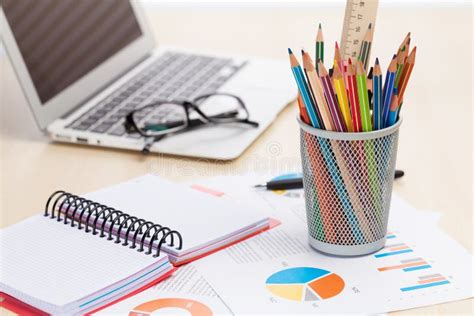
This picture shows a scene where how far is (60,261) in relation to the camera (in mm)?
939

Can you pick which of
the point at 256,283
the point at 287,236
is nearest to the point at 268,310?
the point at 256,283

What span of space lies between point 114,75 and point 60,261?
680 millimetres

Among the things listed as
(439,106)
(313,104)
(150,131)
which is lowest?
(439,106)

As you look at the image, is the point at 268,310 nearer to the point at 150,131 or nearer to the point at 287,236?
the point at 287,236

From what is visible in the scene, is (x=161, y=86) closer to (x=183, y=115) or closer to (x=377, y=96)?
(x=183, y=115)

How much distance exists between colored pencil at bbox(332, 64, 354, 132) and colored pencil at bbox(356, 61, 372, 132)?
0.05ft

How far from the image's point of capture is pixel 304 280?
0.94 m

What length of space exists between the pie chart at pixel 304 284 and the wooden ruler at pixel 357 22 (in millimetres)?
265

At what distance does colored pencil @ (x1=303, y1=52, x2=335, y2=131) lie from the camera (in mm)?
907

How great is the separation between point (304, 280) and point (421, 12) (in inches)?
47.1

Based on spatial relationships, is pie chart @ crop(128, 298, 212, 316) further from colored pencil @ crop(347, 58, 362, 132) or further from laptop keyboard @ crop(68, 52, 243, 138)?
laptop keyboard @ crop(68, 52, 243, 138)

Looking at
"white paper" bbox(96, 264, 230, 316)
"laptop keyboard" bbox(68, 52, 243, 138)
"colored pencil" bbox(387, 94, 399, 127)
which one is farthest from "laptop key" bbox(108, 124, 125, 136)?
"colored pencil" bbox(387, 94, 399, 127)

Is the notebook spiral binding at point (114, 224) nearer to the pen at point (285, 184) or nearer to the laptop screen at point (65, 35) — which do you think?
the pen at point (285, 184)

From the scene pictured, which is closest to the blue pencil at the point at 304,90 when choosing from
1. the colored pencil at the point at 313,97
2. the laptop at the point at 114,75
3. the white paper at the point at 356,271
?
the colored pencil at the point at 313,97
